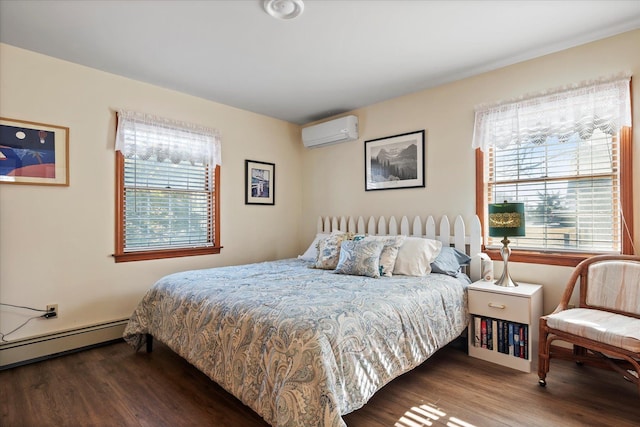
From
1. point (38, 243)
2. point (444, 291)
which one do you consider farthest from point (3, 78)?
point (444, 291)

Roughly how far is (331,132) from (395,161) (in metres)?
0.90

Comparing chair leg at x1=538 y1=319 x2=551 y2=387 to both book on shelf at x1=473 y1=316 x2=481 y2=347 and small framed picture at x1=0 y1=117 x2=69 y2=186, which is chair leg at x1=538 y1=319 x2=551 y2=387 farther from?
small framed picture at x1=0 y1=117 x2=69 y2=186

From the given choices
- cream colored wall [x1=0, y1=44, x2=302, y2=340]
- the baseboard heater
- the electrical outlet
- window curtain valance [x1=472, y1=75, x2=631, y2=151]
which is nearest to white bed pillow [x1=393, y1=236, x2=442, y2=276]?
window curtain valance [x1=472, y1=75, x2=631, y2=151]

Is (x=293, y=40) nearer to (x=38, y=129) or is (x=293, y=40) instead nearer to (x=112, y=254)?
(x=38, y=129)

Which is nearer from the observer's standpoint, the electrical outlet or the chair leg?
the chair leg

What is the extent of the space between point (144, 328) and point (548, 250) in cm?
338

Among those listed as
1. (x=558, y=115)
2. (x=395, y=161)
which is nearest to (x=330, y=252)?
(x=395, y=161)

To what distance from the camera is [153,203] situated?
327cm

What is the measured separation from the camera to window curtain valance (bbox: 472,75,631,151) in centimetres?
233

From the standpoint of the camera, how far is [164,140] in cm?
326

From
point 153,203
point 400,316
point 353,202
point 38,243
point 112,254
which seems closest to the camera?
point 400,316

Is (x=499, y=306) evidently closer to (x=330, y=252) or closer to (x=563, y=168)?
(x=563, y=168)

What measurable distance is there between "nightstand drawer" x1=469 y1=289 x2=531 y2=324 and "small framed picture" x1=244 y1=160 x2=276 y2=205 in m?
2.62

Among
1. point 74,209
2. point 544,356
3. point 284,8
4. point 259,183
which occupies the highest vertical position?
point 284,8
